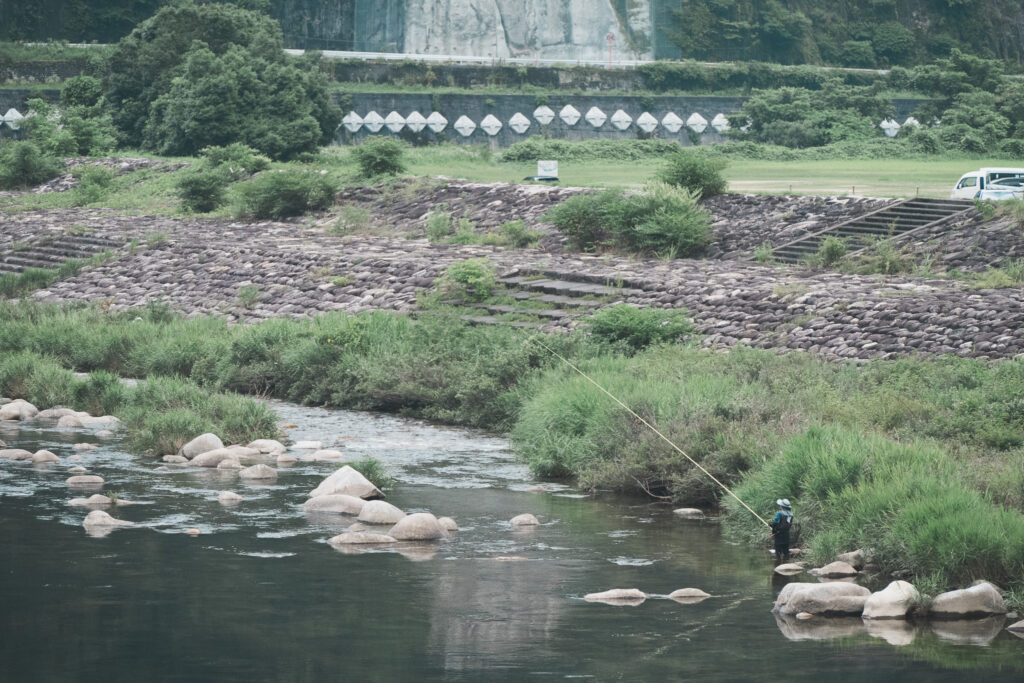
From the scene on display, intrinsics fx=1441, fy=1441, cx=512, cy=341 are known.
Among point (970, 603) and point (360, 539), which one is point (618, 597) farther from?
point (360, 539)

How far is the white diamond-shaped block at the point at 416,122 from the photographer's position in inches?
2688

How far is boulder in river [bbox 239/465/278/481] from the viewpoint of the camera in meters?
17.7

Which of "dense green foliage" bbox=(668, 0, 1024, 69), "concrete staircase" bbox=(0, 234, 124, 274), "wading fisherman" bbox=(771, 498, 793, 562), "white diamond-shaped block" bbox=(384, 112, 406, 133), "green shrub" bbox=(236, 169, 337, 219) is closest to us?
"wading fisherman" bbox=(771, 498, 793, 562)

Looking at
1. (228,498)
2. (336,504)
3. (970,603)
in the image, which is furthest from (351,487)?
(970,603)

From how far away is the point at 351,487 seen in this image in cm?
1636

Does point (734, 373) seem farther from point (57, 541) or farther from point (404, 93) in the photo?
point (404, 93)

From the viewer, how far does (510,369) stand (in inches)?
871

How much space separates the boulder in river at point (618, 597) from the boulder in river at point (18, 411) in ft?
41.2

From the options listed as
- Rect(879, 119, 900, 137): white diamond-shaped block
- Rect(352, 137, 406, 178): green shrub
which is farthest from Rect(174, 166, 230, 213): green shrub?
Rect(879, 119, 900, 137): white diamond-shaped block

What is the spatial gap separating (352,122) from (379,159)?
2407 centimetres

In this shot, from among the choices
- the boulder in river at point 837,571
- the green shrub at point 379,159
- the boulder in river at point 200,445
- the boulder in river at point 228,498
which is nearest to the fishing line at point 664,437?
the boulder in river at point 837,571

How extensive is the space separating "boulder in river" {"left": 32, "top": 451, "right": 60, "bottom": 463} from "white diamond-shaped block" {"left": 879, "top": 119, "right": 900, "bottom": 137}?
187 feet

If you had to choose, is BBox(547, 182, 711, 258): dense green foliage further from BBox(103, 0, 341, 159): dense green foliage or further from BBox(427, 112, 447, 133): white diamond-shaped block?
BBox(427, 112, 447, 133): white diamond-shaped block

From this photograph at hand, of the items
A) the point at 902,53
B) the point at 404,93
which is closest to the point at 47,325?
the point at 404,93
